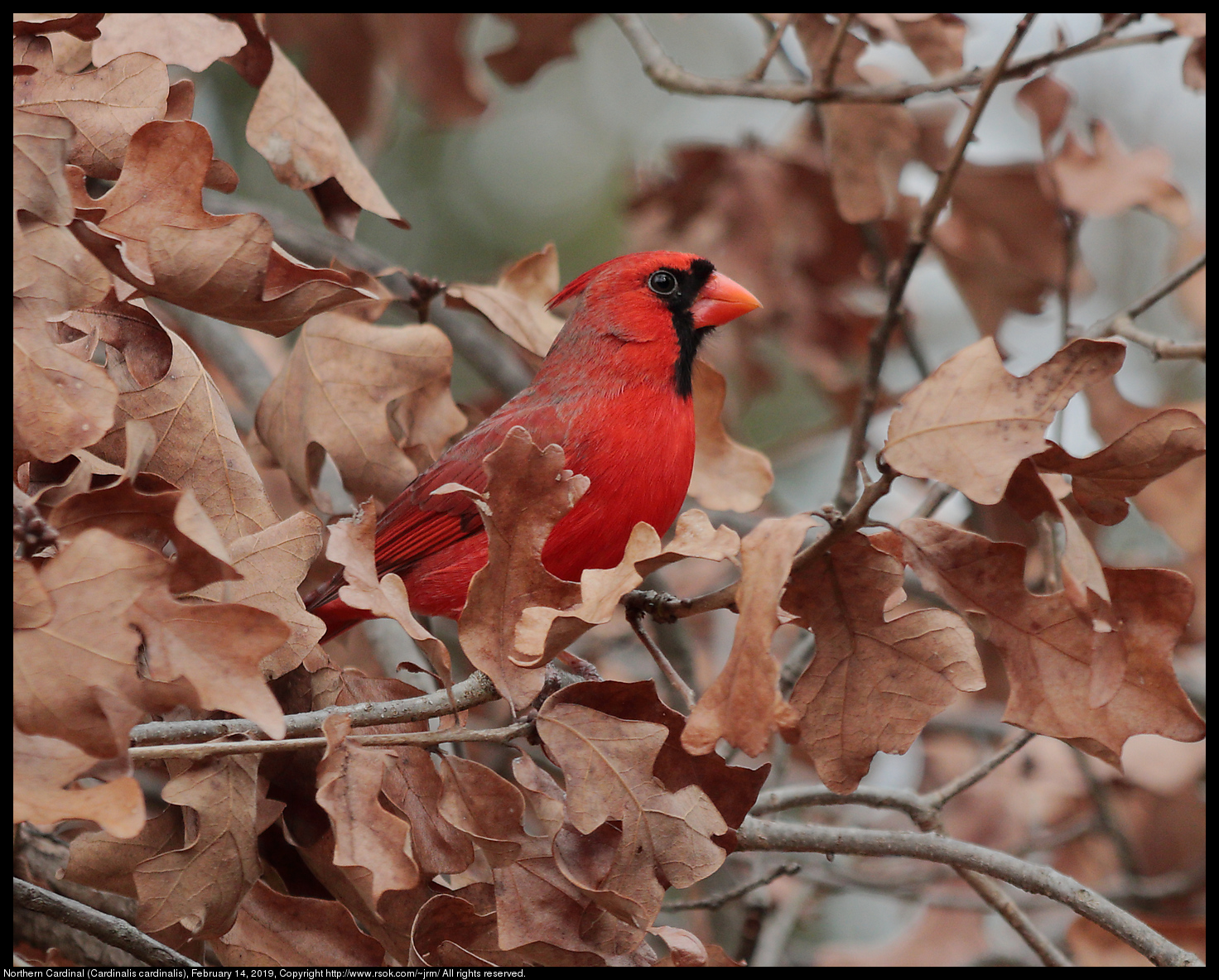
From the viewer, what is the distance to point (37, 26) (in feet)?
5.18

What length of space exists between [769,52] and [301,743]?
1.95 metres

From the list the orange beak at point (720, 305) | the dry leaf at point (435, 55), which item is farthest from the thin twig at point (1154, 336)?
the dry leaf at point (435, 55)

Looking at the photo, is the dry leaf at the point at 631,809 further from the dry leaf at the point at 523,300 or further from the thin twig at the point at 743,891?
the dry leaf at the point at 523,300

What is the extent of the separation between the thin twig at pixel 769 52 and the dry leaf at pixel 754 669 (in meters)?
1.69

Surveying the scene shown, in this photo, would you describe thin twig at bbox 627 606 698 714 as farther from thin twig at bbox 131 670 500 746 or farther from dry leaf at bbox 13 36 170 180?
dry leaf at bbox 13 36 170 180

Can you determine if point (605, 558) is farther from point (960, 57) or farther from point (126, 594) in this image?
point (960, 57)

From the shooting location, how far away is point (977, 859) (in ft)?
5.67

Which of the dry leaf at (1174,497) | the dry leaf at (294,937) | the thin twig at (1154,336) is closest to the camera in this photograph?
the dry leaf at (294,937)

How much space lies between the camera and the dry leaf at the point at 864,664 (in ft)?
4.62

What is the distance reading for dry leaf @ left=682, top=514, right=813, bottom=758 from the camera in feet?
3.94

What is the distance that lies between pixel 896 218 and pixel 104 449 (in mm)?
2809

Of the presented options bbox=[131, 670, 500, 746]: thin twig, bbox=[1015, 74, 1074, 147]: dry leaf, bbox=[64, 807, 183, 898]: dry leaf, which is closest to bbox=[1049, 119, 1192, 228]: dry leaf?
bbox=[1015, 74, 1074, 147]: dry leaf

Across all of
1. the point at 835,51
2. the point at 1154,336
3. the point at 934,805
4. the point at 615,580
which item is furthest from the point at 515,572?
the point at 1154,336

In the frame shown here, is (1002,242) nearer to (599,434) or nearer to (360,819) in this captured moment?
(599,434)
